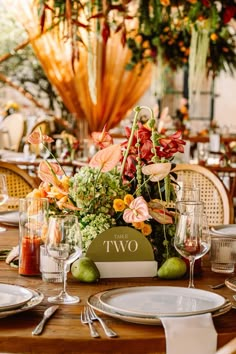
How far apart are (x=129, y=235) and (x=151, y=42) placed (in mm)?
6120

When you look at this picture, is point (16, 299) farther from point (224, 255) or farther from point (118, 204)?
point (224, 255)

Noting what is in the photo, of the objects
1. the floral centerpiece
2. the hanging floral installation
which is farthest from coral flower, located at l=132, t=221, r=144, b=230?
the hanging floral installation

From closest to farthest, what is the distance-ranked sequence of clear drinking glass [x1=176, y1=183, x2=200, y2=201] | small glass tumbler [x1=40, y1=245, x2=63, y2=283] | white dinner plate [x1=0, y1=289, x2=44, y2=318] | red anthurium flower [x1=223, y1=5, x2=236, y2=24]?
white dinner plate [x1=0, y1=289, x2=44, y2=318] < small glass tumbler [x1=40, y1=245, x2=63, y2=283] < clear drinking glass [x1=176, y1=183, x2=200, y2=201] < red anthurium flower [x1=223, y1=5, x2=236, y2=24]

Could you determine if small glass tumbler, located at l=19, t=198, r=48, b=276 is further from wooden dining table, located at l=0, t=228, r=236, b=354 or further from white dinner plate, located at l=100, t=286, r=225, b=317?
white dinner plate, located at l=100, t=286, r=225, b=317

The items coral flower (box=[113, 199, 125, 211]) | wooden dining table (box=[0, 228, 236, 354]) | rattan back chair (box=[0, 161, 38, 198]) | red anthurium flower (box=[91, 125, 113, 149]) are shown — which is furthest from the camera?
rattan back chair (box=[0, 161, 38, 198])

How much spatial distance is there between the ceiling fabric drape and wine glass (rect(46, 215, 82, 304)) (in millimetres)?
7292

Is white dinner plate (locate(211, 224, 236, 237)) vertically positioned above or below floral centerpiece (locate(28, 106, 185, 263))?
below

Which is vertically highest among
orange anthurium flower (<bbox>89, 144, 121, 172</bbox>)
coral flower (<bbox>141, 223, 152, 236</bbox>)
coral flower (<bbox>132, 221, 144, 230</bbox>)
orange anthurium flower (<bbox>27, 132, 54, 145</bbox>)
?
orange anthurium flower (<bbox>27, 132, 54, 145</bbox>)

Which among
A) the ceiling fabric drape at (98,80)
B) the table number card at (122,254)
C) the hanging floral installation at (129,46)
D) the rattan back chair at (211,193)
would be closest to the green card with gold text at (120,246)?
the table number card at (122,254)

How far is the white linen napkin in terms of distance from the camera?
60.1 inches

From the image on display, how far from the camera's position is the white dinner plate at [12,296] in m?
1.63

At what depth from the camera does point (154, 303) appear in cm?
172

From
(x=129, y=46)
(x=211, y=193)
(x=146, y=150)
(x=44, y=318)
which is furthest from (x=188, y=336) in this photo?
(x=129, y=46)

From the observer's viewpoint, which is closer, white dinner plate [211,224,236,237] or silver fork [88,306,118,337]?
silver fork [88,306,118,337]
